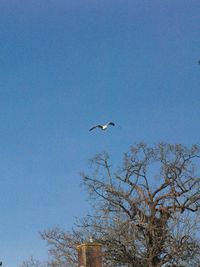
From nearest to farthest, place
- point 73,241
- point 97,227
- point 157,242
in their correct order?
point 157,242 → point 97,227 → point 73,241

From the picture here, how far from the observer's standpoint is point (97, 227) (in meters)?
37.0

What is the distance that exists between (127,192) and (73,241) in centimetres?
600

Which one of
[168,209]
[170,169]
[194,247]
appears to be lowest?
[194,247]

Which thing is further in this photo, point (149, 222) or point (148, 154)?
point (148, 154)

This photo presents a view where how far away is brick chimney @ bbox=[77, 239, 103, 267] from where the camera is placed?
29.5 meters

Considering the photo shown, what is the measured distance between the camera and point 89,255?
2977 cm

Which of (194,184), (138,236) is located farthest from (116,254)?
(194,184)

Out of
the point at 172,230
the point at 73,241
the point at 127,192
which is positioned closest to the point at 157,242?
the point at 172,230

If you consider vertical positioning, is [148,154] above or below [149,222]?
above

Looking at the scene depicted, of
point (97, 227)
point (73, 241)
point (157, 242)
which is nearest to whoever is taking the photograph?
point (157, 242)

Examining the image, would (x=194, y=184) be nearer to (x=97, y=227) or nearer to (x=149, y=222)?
(x=149, y=222)

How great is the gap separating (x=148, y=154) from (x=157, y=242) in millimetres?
5983

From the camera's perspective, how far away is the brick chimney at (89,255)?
96.8 ft

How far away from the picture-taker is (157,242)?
3447 centimetres
